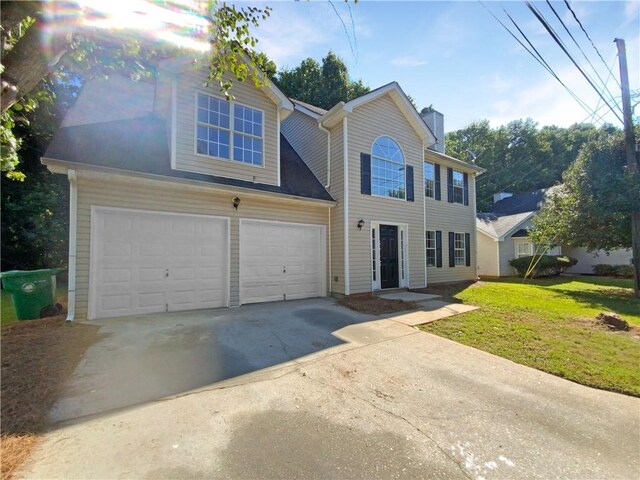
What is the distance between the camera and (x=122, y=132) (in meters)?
7.70

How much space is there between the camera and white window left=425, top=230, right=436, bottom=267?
13242 millimetres

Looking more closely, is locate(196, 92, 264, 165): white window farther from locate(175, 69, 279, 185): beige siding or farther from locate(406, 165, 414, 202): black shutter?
locate(406, 165, 414, 202): black shutter

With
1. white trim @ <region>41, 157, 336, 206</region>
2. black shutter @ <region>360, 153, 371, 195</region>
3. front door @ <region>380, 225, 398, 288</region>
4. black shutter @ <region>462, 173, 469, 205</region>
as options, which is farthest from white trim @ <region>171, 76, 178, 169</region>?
black shutter @ <region>462, 173, 469, 205</region>

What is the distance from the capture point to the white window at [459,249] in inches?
560

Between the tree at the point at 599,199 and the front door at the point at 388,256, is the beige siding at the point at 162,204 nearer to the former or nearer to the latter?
the front door at the point at 388,256

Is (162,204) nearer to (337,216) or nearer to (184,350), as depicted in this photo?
(184,350)

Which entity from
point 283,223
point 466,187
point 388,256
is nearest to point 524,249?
point 466,187

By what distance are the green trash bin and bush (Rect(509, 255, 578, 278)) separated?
2046cm

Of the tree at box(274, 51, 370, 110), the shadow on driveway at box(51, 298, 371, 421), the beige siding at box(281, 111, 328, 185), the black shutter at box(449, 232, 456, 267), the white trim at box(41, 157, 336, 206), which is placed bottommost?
the shadow on driveway at box(51, 298, 371, 421)

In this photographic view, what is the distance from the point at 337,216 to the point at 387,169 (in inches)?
114

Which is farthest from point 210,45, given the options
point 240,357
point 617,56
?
point 617,56

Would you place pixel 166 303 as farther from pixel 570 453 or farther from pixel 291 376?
pixel 570 453

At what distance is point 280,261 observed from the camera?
8.97 meters

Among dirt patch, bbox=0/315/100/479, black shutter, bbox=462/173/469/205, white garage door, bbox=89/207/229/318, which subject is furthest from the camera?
black shutter, bbox=462/173/469/205
